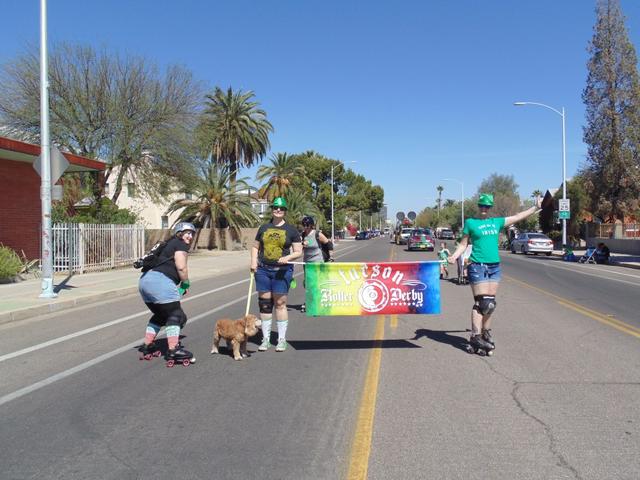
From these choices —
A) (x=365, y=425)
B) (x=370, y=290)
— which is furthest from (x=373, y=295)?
(x=365, y=425)

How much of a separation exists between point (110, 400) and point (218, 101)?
41444mm

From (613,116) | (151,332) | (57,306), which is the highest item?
(613,116)

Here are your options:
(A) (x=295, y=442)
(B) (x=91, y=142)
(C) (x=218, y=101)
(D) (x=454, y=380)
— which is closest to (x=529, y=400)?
(D) (x=454, y=380)

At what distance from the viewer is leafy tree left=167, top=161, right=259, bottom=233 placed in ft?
133

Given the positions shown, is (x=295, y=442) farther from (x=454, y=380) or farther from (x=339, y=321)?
(x=339, y=321)

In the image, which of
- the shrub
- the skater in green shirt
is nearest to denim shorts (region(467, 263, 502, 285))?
the skater in green shirt

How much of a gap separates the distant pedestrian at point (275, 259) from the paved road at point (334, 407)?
2.34 feet

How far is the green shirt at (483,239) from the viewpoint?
23.0ft

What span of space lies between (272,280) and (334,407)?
2.36m

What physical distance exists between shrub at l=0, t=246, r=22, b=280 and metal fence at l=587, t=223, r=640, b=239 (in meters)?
34.2

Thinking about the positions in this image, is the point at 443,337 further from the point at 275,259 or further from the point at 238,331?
the point at 238,331

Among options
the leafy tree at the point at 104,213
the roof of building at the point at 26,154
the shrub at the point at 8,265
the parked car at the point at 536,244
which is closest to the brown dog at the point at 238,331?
the shrub at the point at 8,265

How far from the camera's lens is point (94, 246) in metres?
21.0

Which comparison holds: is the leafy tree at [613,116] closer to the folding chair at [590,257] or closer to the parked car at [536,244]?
the parked car at [536,244]
